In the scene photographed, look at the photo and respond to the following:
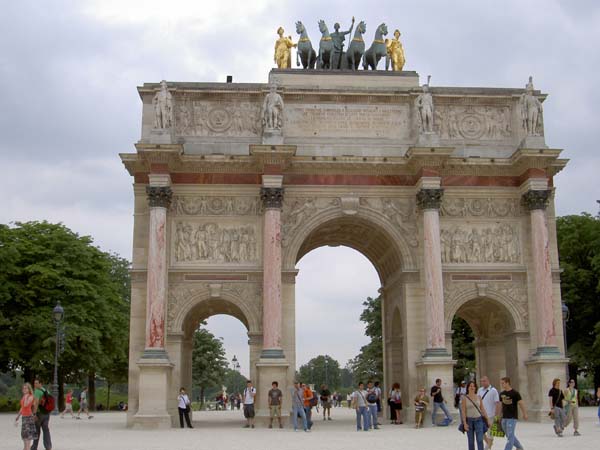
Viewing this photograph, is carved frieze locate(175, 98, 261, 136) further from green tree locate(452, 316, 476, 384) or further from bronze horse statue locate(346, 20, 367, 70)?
green tree locate(452, 316, 476, 384)

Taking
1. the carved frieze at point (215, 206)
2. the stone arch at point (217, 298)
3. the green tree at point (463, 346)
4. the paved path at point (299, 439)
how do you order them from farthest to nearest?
the green tree at point (463, 346) → the carved frieze at point (215, 206) → the stone arch at point (217, 298) → the paved path at point (299, 439)

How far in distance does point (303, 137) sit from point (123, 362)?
27481 mm

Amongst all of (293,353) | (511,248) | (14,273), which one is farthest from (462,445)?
(14,273)

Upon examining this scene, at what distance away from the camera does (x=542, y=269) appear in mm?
29062

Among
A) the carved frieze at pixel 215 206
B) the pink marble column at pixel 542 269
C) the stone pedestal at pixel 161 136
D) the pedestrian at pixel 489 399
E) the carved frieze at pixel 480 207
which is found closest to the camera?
the pedestrian at pixel 489 399

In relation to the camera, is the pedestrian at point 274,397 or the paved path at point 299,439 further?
the pedestrian at point 274,397

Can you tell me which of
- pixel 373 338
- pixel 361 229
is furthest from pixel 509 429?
pixel 373 338

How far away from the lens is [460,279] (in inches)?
1171

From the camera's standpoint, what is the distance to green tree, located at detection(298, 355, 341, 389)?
118062mm

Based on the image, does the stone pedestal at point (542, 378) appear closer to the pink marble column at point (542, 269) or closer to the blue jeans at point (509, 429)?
the pink marble column at point (542, 269)

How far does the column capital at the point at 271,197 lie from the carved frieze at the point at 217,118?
110 inches

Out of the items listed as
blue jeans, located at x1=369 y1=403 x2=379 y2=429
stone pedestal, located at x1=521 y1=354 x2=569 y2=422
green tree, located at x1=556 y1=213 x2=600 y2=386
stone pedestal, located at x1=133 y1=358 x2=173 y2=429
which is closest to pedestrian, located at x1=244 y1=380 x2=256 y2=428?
stone pedestal, located at x1=133 y1=358 x2=173 y2=429

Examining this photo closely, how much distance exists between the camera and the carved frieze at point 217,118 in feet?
100

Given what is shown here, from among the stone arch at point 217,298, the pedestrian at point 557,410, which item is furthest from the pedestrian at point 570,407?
the stone arch at point 217,298
